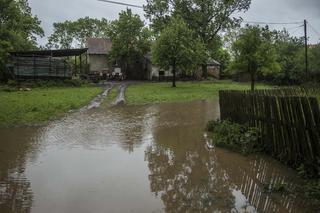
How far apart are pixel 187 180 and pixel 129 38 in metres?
47.9

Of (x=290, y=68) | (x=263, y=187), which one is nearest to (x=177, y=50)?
(x=290, y=68)

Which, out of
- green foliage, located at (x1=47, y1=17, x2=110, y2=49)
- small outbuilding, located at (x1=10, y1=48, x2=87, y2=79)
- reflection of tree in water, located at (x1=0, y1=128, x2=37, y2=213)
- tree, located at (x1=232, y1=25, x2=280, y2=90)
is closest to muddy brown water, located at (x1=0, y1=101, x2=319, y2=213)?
reflection of tree in water, located at (x1=0, y1=128, x2=37, y2=213)

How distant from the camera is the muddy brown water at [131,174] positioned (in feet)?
21.0

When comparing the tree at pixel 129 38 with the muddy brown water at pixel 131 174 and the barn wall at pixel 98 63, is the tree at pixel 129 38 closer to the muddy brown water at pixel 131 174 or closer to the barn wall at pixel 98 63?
the barn wall at pixel 98 63

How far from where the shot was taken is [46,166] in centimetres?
895

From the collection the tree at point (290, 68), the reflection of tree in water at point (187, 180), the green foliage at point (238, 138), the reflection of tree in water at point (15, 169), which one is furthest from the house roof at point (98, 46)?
the reflection of tree in water at point (187, 180)

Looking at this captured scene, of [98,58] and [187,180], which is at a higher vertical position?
[98,58]

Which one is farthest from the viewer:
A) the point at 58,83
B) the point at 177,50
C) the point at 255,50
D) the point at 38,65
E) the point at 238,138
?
the point at 177,50

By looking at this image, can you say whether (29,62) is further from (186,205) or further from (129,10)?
(186,205)

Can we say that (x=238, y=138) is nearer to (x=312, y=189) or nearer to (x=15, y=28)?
(x=312, y=189)

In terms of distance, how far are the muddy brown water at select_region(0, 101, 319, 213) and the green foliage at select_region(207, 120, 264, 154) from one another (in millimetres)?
391

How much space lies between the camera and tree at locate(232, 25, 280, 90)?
108 feet

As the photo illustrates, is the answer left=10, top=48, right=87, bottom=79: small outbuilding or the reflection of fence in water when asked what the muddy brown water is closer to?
the reflection of fence in water

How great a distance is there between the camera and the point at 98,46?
198ft
